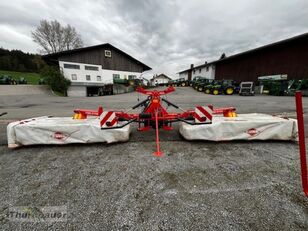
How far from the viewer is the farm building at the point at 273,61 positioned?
619 inches

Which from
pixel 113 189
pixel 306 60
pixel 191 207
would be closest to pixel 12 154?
pixel 113 189

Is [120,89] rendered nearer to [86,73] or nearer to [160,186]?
[86,73]

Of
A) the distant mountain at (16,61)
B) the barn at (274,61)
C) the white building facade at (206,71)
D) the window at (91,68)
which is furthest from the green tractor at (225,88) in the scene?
the distant mountain at (16,61)

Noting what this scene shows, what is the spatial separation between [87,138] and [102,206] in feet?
6.07

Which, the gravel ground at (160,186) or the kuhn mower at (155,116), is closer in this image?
the gravel ground at (160,186)

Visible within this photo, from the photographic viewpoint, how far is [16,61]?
5147 centimetres

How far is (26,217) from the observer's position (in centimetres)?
149

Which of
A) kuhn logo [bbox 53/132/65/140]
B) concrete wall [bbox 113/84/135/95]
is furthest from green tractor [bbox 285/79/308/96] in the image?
concrete wall [bbox 113/84/135/95]

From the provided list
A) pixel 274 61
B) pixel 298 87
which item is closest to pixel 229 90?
pixel 298 87

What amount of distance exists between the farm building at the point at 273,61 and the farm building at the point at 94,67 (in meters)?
20.5

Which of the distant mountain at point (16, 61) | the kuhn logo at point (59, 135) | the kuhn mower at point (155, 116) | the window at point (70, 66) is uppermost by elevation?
the distant mountain at point (16, 61)

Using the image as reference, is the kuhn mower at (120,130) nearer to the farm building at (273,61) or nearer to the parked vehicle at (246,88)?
the parked vehicle at (246,88)

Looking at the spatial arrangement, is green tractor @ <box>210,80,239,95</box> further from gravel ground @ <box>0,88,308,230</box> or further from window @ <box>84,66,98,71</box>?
window @ <box>84,66,98,71</box>

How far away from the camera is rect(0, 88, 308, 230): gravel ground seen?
1.42 m
